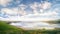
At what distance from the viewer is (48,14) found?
1.54 m

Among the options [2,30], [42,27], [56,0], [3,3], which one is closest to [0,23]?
[2,30]

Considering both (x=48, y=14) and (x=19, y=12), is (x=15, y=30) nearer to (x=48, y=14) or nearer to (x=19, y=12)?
(x=19, y=12)

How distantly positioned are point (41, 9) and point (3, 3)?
0.41m

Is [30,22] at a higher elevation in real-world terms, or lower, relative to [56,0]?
lower

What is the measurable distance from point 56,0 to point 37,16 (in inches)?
10.3

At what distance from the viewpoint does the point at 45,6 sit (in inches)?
60.9

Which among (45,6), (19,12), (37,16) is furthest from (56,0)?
(19,12)

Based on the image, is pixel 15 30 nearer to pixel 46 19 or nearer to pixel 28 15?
pixel 28 15

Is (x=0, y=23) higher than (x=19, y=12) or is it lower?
lower

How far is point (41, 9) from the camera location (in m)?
1.54

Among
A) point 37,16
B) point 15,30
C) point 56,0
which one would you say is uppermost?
point 56,0

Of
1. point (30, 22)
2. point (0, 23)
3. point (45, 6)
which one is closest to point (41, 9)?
point (45, 6)

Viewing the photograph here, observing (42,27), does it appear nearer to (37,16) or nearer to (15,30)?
(37,16)

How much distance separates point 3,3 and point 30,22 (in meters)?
0.35
